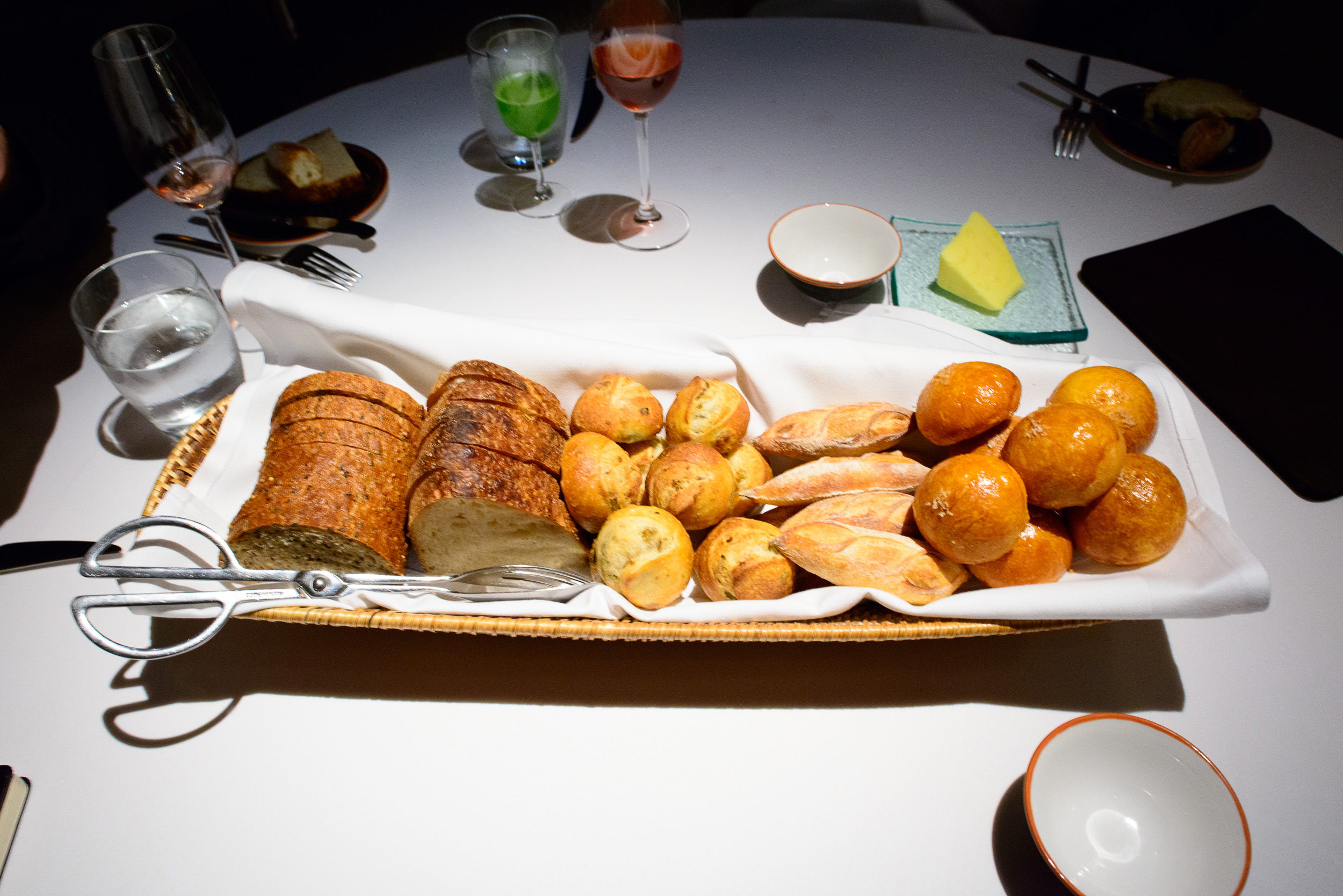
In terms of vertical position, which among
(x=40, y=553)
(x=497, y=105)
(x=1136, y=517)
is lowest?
(x=40, y=553)

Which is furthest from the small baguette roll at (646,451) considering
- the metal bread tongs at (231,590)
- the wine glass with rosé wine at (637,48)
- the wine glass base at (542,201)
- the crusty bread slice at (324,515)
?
the wine glass base at (542,201)

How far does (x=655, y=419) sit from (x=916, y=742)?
0.56 meters

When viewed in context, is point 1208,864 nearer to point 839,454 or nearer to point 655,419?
point 839,454

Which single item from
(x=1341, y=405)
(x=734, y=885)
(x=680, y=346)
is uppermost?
(x=680, y=346)

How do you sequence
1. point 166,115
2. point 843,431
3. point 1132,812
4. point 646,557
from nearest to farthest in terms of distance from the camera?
point 1132,812
point 646,557
point 843,431
point 166,115

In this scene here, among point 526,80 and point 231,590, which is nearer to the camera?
point 231,590

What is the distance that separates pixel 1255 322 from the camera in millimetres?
1271

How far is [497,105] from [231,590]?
3.73 feet

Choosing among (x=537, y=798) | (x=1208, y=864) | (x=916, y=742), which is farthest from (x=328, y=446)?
(x=1208, y=864)

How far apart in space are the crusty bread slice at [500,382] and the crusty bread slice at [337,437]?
0.10 m

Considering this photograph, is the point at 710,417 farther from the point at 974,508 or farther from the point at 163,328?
the point at 163,328

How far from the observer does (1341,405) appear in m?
1.14

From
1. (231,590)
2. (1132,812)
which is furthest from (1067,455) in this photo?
(231,590)

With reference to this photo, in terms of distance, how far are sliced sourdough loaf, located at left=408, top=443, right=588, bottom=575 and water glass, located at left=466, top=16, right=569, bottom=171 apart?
96cm
